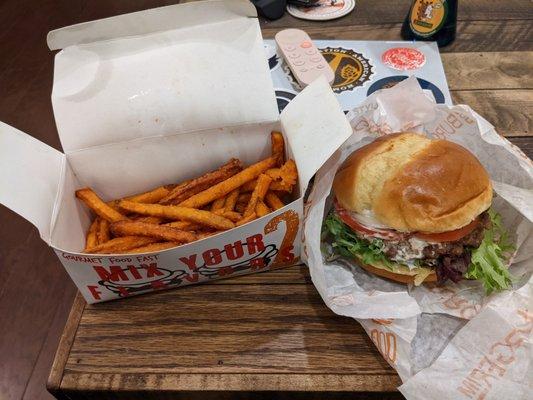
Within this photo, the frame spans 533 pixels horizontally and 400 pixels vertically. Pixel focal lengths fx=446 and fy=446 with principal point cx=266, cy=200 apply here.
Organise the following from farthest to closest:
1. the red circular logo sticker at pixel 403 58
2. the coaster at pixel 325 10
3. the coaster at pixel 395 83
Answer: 1. the coaster at pixel 325 10
2. the red circular logo sticker at pixel 403 58
3. the coaster at pixel 395 83

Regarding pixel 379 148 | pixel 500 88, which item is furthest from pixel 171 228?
pixel 500 88

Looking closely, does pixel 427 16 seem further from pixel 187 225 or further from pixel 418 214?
pixel 187 225

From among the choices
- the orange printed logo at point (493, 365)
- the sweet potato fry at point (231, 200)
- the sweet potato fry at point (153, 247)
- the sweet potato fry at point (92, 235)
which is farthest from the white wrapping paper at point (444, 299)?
the sweet potato fry at point (92, 235)

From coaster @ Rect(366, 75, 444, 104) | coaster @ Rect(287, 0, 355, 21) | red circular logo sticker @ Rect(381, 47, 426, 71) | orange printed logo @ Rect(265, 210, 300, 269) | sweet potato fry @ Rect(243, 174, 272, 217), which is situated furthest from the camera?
coaster @ Rect(287, 0, 355, 21)

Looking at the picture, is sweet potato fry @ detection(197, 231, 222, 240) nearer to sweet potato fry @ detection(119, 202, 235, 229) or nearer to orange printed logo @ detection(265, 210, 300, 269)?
sweet potato fry @ detection(119, 202, 235, 229)

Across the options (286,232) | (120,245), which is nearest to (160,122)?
(120,245)

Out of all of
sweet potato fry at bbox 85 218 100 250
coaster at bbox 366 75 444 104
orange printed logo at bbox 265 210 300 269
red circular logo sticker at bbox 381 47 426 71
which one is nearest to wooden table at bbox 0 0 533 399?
orange printed logo at bbox 265 210 300 269

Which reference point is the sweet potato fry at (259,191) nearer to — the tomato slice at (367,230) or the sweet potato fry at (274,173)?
the sweet potato fry at (274,173)

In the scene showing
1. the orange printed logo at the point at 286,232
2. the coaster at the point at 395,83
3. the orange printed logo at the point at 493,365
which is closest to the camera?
the orange printed logo at the point at 493,365
